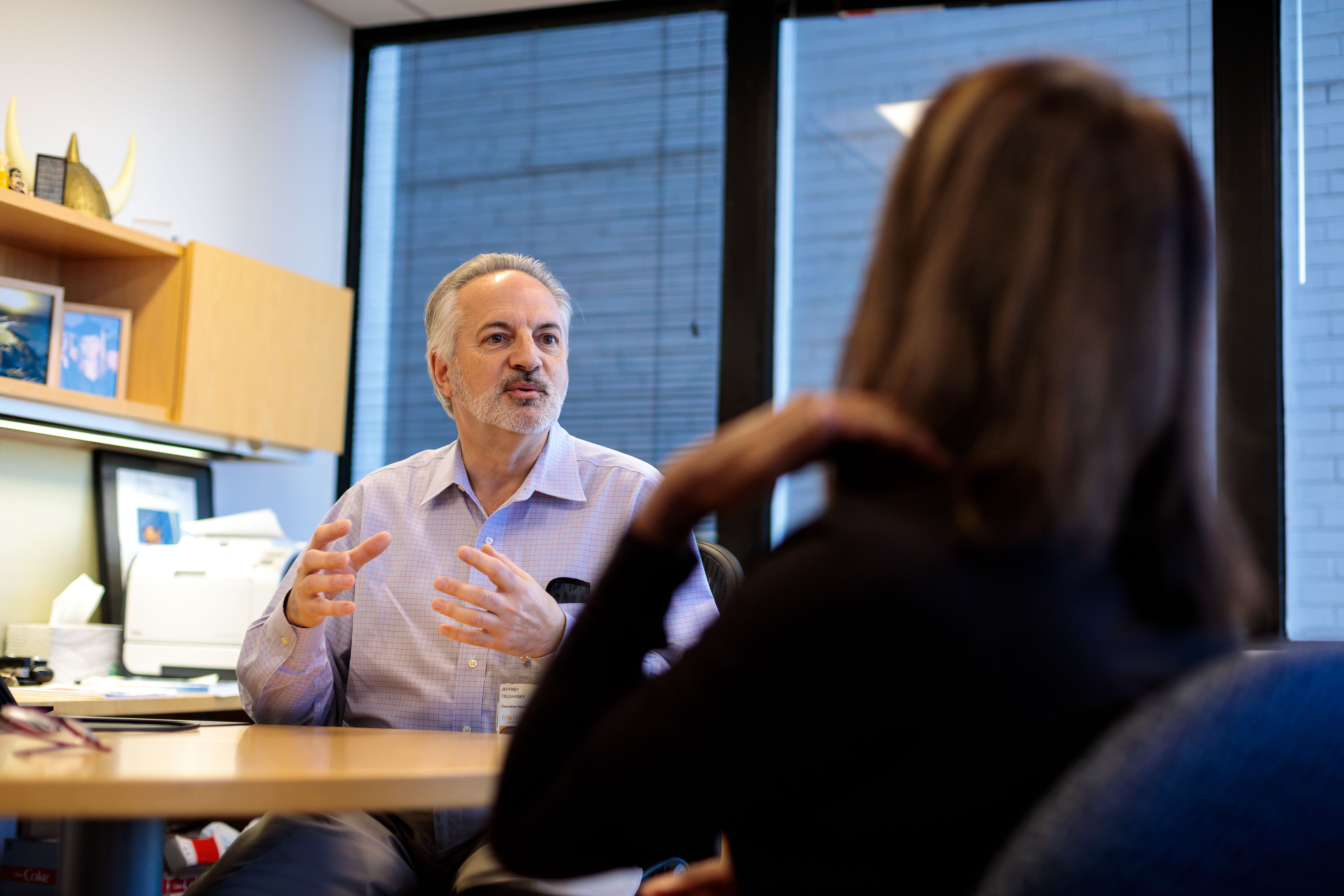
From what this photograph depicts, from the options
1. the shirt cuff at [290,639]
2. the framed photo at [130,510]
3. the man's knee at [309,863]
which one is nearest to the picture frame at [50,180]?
the framed photo at [130,510]

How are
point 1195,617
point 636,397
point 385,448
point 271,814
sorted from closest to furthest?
point 1195,617, point 271,814, point 636,397, point 385,448

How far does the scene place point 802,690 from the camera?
0.74 metres

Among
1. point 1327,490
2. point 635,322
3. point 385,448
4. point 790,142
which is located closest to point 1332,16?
point 1327,490

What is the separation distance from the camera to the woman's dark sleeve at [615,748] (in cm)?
77

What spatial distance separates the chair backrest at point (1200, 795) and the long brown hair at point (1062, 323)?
0.10m

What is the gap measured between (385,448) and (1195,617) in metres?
3.71

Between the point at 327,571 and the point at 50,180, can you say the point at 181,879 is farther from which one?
the point at 50,180

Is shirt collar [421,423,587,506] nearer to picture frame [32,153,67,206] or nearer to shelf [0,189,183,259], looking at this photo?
shelf [0,189,183,259]

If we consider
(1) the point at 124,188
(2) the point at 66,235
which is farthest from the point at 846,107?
(2) the point at 66,235

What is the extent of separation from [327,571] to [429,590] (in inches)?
15.0


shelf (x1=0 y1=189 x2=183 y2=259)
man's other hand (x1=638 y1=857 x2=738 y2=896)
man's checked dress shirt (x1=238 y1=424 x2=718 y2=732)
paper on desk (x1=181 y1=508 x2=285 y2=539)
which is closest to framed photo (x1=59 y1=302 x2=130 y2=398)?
shelf (x1=0 y1=189 x2=183 y2=259)

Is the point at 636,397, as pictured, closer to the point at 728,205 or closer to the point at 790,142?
the point at 728,205

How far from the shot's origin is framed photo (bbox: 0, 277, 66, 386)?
2895mm

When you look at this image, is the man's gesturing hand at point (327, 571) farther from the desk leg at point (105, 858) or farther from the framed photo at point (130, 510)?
the framed photo at point (130, 510)
